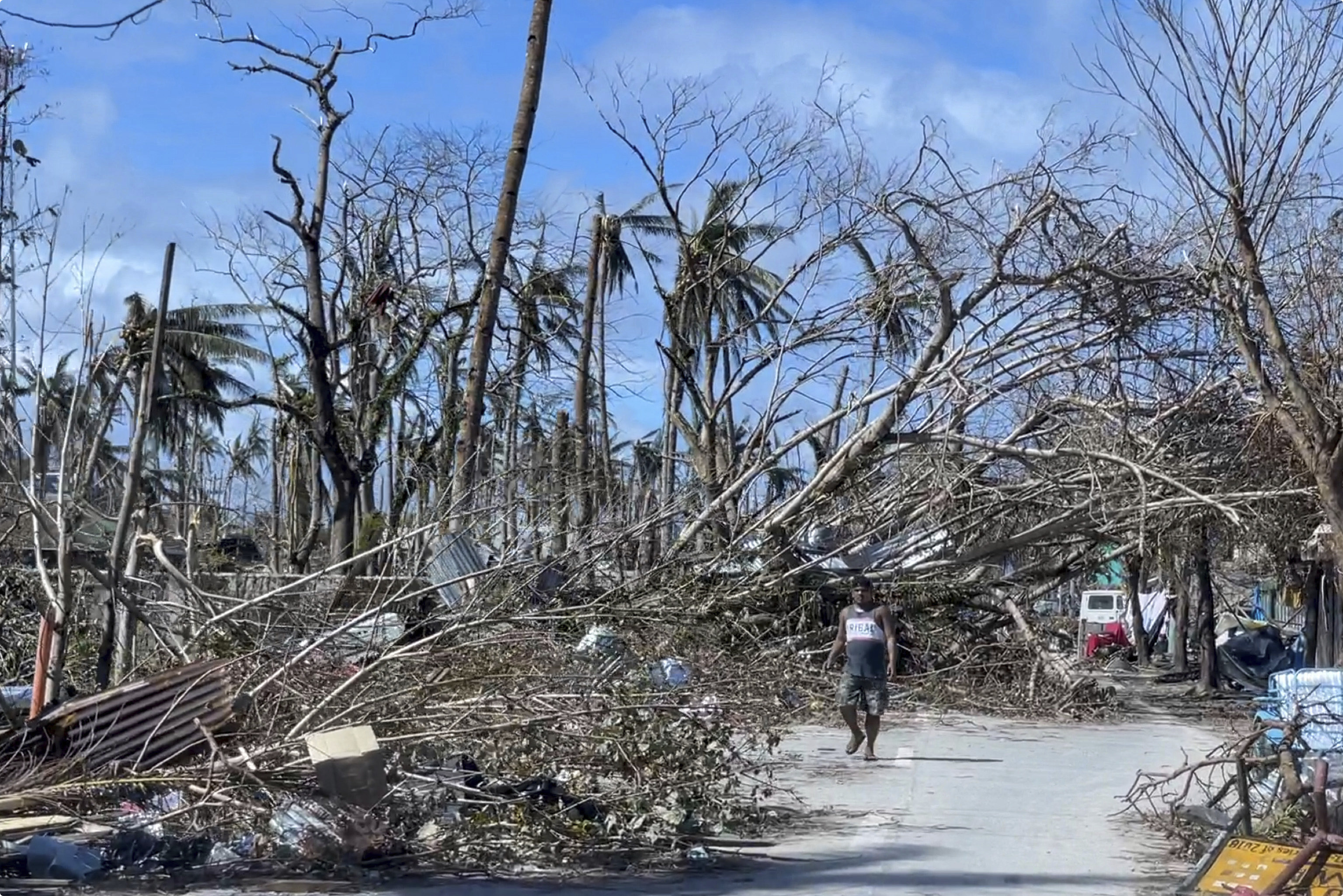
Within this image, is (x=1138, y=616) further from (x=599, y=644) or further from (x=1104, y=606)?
(x=599, y=644)

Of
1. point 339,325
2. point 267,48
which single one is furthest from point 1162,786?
point 339,325

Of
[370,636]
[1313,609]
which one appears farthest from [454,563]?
[1313,609]

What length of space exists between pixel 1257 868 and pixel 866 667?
5286 millimetres

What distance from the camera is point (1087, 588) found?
39.6 m

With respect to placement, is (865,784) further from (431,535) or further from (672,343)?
(672,343)

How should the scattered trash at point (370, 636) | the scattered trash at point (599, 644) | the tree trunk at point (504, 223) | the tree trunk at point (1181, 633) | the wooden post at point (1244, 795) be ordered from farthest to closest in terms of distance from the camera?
the tree trunk at point (1181, 633), the tree trunk at point (504, 223), the scattered trash at point (599, 644), the scattered trash at point (370, 636), the wooden post at point (1244, 795)

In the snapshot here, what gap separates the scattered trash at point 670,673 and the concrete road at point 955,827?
114 cm

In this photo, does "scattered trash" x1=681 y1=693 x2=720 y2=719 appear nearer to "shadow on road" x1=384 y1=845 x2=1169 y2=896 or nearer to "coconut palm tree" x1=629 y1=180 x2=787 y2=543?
"shadow on road" x1=384 y1=845 x2=1169 y2=896

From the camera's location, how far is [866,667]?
11617mm

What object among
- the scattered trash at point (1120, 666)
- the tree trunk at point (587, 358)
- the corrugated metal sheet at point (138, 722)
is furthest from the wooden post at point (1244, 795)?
the scattered trash at point (1120, 666)

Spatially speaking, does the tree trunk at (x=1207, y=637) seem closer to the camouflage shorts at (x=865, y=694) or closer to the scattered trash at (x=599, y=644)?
the camouflage shorts at (x=865, y=694)

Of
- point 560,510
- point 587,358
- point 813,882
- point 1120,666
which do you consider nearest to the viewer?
point 813,882

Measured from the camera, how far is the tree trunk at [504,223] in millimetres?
15062

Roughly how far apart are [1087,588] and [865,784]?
30.6 meters
